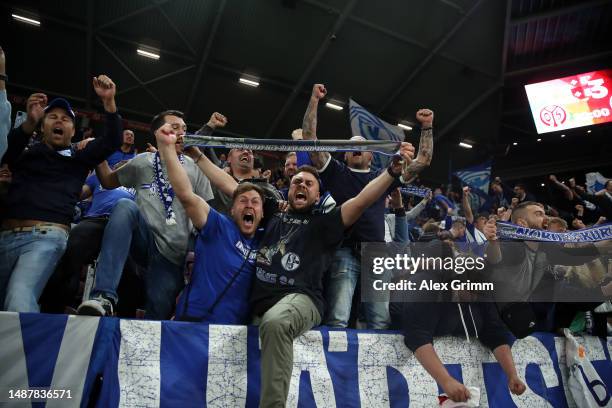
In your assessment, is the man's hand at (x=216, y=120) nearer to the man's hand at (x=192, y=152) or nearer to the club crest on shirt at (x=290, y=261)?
the man's hand at (x=192, y=152)

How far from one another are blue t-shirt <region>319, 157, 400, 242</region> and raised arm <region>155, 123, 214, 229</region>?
1212mm

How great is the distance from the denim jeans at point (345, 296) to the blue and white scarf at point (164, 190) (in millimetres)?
1259

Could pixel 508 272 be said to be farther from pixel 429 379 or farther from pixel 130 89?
pixel 130 89

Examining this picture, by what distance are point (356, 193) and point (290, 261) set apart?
3.75 ft

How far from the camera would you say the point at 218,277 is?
2.78m

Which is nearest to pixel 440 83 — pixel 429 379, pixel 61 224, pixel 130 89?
pixel 130 89

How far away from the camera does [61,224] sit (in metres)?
2.84

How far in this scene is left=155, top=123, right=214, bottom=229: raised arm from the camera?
2.71 meters

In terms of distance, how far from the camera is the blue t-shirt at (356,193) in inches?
137

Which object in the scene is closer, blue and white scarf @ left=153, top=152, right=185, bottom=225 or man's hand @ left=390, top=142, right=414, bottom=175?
man's hand @ left=390, top=142, right=414, bottom=175

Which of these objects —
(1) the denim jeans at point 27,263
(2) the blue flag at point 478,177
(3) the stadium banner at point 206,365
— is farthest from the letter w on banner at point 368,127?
(1) the denim jeans at point 27,263

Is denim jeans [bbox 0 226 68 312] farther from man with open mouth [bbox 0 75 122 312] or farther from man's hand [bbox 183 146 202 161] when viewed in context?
man's hand [bbox 183 146 202 161]

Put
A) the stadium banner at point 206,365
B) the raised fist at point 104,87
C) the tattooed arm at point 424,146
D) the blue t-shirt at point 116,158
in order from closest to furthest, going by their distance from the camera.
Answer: the stadium banner at point 206,365
the raised fist at point 104,87
the tattooed arm at point 424,146
the blue t-shirt at point 116,158

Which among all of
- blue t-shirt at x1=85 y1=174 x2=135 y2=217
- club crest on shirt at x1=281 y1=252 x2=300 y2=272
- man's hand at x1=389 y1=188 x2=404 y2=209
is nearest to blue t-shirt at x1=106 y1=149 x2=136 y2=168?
blue t-shirt at x1=85 y1=174 x2=135 y2=217
